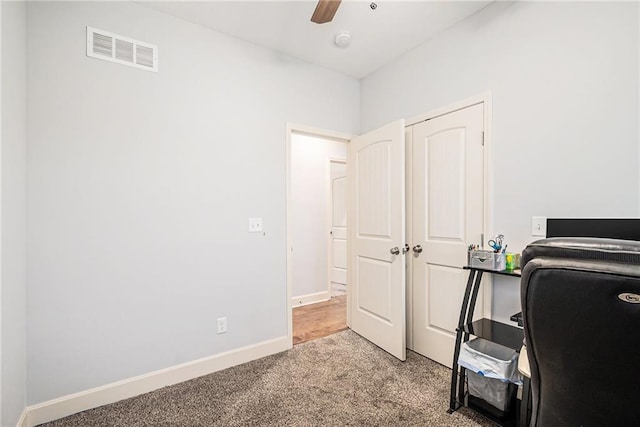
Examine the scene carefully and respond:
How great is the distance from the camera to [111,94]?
193cm

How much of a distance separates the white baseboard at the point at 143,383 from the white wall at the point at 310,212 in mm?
1526

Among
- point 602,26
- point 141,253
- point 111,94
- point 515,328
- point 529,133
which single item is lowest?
point 515,328

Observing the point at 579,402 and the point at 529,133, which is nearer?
the point at 579,402

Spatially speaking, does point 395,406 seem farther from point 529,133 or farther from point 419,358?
point 529,133

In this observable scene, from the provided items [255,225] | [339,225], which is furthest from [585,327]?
[339,225]

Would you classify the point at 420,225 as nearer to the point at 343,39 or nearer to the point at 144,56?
the point at 343,39

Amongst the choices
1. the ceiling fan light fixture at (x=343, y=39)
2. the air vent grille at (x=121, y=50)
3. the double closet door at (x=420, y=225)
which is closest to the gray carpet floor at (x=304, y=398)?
the double closet door at (x=420, y=225)

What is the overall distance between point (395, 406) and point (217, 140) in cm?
231

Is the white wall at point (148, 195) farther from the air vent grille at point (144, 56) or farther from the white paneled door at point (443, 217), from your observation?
the white paneled door at point (443, 217)

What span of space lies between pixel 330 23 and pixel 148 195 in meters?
1.90

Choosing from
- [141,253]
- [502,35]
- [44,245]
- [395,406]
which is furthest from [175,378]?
[502,35]

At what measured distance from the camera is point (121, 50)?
1.96 meters

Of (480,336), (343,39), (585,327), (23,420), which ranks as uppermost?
(343,39)

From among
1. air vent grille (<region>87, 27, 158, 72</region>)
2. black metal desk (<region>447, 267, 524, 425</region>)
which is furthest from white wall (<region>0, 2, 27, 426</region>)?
black metal desk (<region>447, 267, 524, 425</region>)
